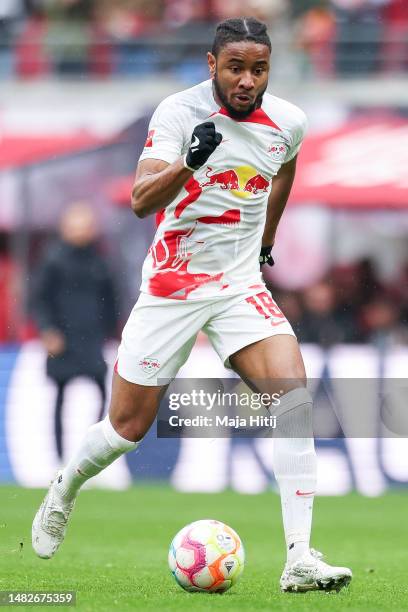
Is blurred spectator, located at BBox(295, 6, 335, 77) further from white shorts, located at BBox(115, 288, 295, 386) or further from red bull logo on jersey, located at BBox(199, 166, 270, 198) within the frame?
white shorts, located at BBox(115, 288, 295, 386)

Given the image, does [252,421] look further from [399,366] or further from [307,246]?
[307,246]

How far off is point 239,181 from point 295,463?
1.29m

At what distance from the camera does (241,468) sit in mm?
12000

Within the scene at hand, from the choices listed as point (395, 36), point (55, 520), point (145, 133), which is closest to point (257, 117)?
point (55, 520)

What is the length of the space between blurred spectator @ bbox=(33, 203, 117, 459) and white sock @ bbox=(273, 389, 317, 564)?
6.00 metres

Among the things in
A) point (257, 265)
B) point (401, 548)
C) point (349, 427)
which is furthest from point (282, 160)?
point (349, 427)

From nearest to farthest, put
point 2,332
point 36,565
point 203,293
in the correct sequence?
point 203,293 < point 36,565 < point 2,332

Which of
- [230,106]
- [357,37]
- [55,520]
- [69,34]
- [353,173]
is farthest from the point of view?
[69,34]

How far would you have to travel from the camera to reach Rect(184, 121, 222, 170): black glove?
5.75 metres

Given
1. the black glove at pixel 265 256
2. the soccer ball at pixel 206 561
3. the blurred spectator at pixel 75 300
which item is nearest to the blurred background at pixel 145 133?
the blurred spectator at pixel 75 300

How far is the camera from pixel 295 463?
6.21 meters

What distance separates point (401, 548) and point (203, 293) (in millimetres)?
3058

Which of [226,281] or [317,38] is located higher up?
[317,38]

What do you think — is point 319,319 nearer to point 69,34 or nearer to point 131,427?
point 69,34
